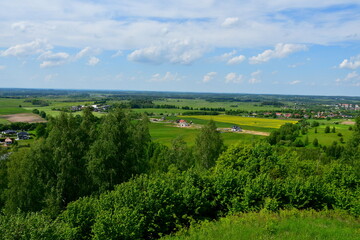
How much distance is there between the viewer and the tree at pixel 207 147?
38.1 metres

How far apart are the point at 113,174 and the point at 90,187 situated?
2.93 metres

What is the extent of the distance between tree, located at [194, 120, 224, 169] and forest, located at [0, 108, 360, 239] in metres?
0.15

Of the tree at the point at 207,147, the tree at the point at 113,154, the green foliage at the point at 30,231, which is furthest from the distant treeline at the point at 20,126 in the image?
the green foliage at the point at 30,231

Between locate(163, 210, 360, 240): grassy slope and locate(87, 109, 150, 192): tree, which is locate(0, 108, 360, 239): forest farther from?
locate(163, 210, 360, 240): grassy slope

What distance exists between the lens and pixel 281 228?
13.9 meters

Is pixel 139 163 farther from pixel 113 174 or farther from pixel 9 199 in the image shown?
pixel 9 199

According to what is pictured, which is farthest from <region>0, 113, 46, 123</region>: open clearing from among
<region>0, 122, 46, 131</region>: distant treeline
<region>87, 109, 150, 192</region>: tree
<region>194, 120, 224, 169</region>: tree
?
<region>87, 109, 150, 192</region>: tree

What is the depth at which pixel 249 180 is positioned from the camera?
18938 millimetres

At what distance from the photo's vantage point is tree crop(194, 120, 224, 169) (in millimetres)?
38094

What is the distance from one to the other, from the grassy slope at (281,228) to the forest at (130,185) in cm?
125

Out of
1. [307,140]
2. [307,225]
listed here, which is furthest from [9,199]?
[307,140]

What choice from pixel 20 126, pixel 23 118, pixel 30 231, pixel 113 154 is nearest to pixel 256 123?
pixel 20 126

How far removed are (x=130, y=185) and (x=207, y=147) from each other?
2182cm

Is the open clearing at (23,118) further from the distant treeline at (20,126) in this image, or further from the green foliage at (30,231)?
the green foliage at (30,231)
